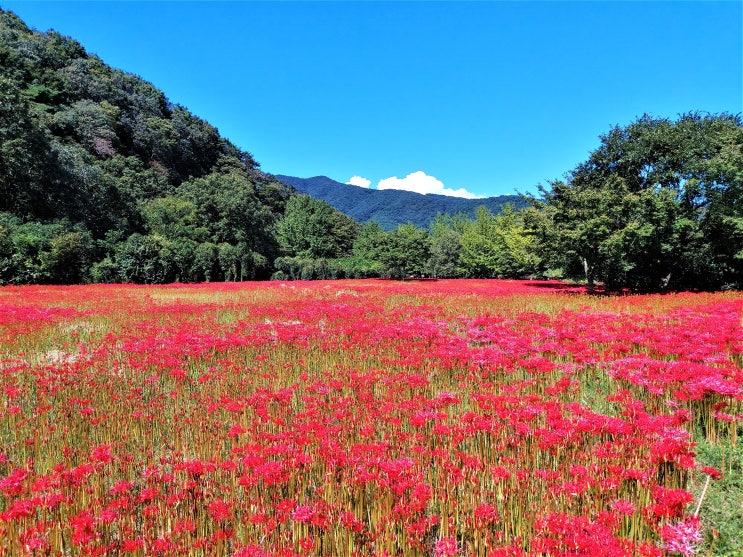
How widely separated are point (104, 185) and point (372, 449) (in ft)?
149

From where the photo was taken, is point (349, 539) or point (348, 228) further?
point (348, 228)

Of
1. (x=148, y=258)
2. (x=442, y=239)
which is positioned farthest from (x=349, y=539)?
(x=442, y=239)

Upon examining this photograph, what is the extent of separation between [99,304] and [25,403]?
39.2ft

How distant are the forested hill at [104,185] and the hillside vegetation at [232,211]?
15cm

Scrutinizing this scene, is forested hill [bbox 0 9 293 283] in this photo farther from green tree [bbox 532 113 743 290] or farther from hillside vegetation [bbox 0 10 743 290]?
green tree [bbox 532 113 743 290]

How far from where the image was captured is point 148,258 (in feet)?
114

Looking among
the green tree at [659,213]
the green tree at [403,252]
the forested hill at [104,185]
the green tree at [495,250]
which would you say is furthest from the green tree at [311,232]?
the green tree at [659,213]

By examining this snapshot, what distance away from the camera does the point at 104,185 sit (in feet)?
126

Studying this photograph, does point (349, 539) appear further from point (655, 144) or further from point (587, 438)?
point (655, 144)

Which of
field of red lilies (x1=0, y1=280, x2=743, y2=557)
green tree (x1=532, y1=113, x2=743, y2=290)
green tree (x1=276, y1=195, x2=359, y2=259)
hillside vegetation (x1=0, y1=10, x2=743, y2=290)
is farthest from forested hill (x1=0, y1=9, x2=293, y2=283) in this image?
green tree (x1=532, y1=113, x2=743, y2=290)

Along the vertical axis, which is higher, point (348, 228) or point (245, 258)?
point (348, 228)

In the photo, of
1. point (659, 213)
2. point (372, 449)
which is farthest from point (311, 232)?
point (372, 449)

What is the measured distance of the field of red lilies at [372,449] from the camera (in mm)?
2424

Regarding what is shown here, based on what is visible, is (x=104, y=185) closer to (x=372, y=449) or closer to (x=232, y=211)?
(x=232, y=211)
